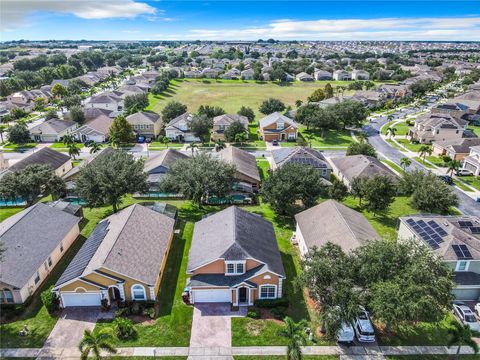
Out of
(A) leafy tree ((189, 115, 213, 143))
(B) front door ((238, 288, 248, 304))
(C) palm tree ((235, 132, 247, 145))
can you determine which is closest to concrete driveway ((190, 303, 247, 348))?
(B) front door ((238, 288, 248, 304))

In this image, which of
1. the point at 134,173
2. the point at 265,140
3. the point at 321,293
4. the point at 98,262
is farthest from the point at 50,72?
the point at 321,293

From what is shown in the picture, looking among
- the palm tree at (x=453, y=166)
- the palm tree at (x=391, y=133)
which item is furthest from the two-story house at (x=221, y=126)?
the palm tree at (x=453, y=166)

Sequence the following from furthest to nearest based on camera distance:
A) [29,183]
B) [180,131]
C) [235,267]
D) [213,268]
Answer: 1. [180,131]
2. [29,183]
3. [213,268]
4. [235,267]

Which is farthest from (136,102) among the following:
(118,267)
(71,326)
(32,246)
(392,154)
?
(71,326)

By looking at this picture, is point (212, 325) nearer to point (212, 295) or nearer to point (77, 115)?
point (212, 295)

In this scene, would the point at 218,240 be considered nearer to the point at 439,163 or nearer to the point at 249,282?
the point at 249,282

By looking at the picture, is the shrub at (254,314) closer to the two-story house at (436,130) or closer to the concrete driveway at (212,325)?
the concrete driveway at (212,325)
